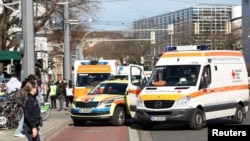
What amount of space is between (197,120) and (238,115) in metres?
2.57

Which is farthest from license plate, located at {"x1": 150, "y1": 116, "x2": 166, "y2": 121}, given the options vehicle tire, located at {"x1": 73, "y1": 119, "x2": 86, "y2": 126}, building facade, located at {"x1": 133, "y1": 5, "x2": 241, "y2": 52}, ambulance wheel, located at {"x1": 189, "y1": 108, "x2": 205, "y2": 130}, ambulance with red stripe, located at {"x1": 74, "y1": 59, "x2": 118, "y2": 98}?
building facade, located at {"x1": 133, "y1": 5, "x2": 241, "y2": 52}

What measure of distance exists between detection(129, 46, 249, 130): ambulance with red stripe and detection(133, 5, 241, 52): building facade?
4271 centimetres

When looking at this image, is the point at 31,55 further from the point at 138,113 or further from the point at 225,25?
the point at 225,25

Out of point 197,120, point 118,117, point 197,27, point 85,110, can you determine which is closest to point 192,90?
point 197,120

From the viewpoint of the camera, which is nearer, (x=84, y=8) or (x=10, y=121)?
(x=10, y=121)

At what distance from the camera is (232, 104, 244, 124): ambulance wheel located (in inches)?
749

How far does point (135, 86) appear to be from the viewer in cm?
1948

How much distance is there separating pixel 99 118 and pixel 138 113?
240 cm

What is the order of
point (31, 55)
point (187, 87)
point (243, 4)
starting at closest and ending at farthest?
point (187, 87), point (31, 55), point (243, 4)

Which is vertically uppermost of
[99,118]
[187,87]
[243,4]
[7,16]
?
[243,4]

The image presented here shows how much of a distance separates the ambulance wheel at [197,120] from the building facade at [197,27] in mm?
44308

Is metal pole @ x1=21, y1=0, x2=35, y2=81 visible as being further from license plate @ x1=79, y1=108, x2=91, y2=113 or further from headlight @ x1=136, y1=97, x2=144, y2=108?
headlight @ x1=136, y1=97, x2=144, y2=108

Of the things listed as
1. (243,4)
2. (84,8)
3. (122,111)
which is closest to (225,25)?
(243,4)

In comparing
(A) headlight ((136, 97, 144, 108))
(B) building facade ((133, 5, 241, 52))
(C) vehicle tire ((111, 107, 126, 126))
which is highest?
(B) building facade ((133, 5, 241, 52))
